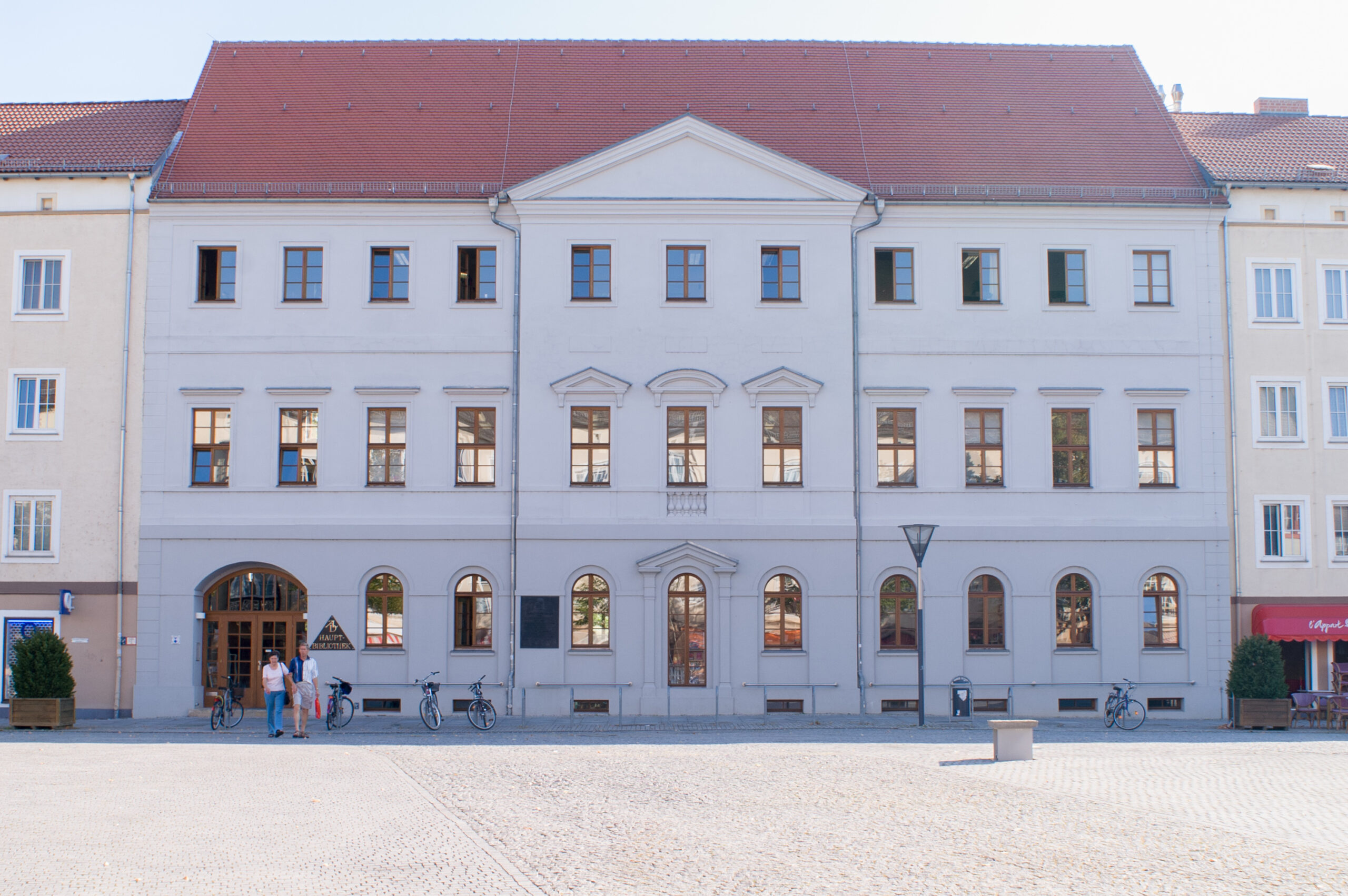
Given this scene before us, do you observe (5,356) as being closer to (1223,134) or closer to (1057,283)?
(1057,283)

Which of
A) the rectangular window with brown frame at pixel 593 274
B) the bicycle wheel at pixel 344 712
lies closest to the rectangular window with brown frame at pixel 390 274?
the rectangular window with brown frame at pixel 593 274

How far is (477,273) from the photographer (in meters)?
27.8

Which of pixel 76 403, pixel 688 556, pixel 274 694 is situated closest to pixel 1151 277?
pixel 688 556

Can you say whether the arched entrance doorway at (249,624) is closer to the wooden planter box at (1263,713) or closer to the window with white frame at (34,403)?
the window with white frame at (34,403)

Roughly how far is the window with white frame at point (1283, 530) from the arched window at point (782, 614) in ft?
Answer: 34.9

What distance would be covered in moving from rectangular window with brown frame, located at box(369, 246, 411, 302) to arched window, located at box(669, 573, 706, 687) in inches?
346

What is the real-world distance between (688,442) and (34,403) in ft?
47.7

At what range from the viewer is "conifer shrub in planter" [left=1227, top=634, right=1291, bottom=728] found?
24297 mm

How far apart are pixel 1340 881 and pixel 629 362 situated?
18795 millimetres

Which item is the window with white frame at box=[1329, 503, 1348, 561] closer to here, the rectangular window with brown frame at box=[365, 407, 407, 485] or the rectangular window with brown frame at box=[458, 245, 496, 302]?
the rectangular window with brown frame at box=[458, 245, 496, 302]

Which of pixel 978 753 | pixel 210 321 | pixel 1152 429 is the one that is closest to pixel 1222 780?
pixel 978 753

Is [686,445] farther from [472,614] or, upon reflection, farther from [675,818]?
[675,818]

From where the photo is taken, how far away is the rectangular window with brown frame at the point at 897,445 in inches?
1079

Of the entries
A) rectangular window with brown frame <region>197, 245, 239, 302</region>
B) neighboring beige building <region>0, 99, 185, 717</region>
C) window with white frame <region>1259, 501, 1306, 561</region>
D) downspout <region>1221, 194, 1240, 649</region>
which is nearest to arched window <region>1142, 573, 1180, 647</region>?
downspout <region>1221, 194, 1240, 649</region>
